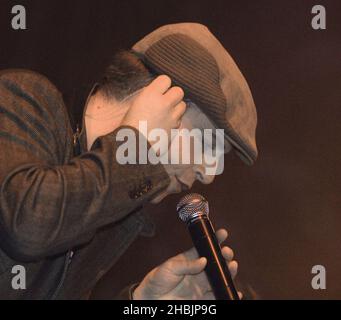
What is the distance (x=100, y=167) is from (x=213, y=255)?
202 mm

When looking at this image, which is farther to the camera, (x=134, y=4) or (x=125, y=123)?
(x=134, y=4)

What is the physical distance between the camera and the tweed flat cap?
95 centimetres

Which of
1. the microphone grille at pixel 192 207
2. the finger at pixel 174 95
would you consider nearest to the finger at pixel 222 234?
the microphone grille at pixel 192 207

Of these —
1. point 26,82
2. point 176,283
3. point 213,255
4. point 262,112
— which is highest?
point 26,82

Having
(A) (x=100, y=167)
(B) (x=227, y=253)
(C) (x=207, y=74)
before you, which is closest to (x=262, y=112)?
(C) (x=207, y=74)

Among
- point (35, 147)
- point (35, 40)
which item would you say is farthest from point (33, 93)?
point (35, 40)

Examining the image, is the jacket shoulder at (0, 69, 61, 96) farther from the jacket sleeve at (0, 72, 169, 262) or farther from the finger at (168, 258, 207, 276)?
the finger at (168, 258, 207, 276)

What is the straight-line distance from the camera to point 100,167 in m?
0.81

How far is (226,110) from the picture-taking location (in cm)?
100

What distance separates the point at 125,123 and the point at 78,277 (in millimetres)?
300

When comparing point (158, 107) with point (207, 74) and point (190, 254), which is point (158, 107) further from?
point (190, 254)

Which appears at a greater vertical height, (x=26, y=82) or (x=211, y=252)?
(x=26, y=82)

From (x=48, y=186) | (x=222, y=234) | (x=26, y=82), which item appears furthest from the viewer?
(x=222, y=234)
